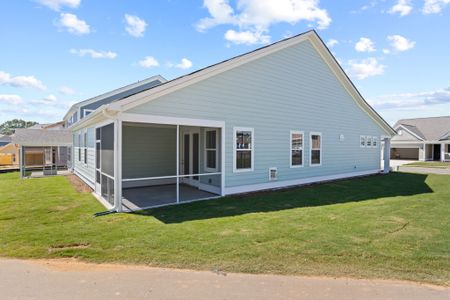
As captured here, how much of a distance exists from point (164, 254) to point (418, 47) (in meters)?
14.8

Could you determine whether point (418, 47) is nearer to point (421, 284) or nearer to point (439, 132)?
point (421, 284)

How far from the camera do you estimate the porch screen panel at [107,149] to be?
7.80m

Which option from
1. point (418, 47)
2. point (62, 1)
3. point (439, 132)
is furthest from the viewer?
point (439, 132)

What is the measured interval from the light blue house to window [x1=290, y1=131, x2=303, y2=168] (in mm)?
45

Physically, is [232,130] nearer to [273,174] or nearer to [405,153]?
[273,174]

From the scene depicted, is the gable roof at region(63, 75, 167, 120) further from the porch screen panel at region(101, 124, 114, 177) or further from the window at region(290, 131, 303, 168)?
the window at region(290, 131, 303, 168)

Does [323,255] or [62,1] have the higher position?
[62,1]

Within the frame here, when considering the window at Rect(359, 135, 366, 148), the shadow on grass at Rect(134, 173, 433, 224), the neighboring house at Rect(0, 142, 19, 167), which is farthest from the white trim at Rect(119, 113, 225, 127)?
the neighboring house at Rect(0, 142, 19, 167)

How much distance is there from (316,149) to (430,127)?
3374cm

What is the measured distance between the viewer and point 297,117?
1189cm

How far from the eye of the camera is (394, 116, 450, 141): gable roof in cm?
3416

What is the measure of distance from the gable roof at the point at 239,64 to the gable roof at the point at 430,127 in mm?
24146

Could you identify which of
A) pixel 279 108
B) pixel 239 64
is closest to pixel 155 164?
pixel 239 64

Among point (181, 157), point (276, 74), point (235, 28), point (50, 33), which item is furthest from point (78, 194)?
point (235, 28)
